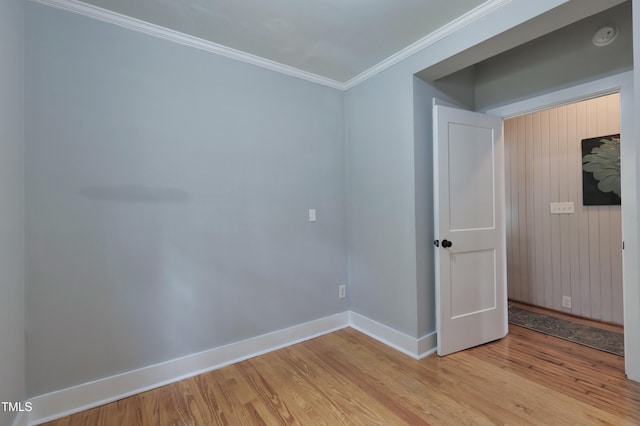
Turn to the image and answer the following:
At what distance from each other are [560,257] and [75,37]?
474cm

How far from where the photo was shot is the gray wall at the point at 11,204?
1357 millimetres

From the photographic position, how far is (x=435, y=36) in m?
2.06

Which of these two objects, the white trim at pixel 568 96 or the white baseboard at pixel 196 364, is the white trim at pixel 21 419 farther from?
the white trim at pixel 568 96

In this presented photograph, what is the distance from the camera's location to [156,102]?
6.47ft

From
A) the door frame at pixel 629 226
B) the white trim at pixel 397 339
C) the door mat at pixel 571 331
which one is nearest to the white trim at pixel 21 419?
the white trim at pixel 397 339

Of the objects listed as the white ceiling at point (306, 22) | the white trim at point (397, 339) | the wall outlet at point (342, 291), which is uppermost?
Result: the white ceiling at point (306, 22)

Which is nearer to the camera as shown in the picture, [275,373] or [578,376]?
[578,376]

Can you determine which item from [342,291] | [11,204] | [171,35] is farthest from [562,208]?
[11,204]

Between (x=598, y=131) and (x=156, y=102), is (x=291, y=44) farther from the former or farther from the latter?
(x=598, y=131)

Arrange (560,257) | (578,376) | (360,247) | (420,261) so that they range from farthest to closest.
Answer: (560,257), (360,247), (420,261), (578,376)

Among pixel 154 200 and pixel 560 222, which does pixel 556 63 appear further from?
pixel 154 200

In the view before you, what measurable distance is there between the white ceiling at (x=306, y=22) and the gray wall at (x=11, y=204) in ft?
1.63

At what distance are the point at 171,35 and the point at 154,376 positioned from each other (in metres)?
2.40

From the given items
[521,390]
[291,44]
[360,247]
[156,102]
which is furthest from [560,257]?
[156,102]
